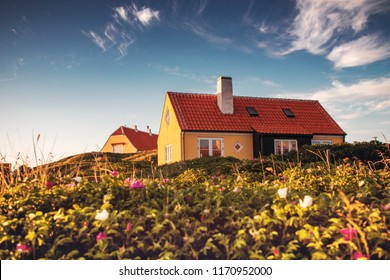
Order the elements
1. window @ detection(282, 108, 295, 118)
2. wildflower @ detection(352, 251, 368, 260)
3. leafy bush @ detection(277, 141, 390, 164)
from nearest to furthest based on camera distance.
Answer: wildflower @ detection(352, 251, 368, 260) < leafy bush @ detection(277, 141, 390, 164) < window @ detection(282, 108, 295, 118)

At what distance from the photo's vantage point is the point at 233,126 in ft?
60.6

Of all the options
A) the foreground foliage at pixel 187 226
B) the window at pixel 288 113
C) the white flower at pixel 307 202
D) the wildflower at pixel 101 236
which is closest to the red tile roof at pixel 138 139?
the window at pixel 288 113

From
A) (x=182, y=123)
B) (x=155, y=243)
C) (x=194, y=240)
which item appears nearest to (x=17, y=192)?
(x=155, y=243)

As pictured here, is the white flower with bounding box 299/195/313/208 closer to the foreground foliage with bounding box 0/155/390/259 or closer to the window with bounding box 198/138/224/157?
the foreground foliage with bounding box 0/155/390/259

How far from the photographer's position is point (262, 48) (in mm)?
4605

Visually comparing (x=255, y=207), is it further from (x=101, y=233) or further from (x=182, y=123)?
(x=182, y=123)

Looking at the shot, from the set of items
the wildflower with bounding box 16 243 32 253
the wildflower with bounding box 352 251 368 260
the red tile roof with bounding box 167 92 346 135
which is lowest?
the wildflower with bounding box 352 251 368 260

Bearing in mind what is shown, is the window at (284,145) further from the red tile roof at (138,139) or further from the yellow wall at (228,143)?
the red tile roof at (138,139)

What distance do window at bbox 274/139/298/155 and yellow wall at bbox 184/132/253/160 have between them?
4.29 feet

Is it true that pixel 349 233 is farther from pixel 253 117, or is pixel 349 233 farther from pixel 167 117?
pixel 167 117

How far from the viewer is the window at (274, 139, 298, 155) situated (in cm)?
1891

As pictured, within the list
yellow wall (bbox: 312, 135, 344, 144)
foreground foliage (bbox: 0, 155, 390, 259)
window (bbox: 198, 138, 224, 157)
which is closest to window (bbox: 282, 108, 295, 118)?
yellow wall (bbox: 312, 135, 344, 144)

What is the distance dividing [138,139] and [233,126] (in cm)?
1878

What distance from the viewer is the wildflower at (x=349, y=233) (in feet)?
9.23
